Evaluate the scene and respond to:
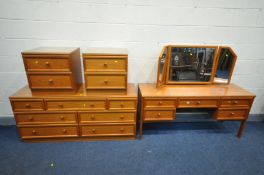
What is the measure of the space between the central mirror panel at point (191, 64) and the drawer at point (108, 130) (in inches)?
34.7

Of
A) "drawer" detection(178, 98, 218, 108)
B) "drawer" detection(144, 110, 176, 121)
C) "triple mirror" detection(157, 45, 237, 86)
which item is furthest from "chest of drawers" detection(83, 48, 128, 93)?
"drawer" detection(178, 98, 218, 108)

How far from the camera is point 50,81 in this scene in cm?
181

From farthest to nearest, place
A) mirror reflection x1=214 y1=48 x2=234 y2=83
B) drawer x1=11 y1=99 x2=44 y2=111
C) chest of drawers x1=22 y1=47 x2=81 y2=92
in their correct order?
mirror reflection x1=214 y1=48 x2=234 y2=83
drawer x1=11 y1=99 x2=44 y2=111
chest of drawers x1=22 y1=47 x2=81 y2=92

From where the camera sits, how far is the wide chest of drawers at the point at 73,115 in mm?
1855

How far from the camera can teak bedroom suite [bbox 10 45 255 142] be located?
1788 mm

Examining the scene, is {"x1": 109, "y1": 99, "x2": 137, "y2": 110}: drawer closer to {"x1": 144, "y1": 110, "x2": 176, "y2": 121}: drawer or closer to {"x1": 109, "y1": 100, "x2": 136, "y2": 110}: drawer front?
{"x1": 109, "y1": 100, "x2": 136, "y2": 110}: drawer front

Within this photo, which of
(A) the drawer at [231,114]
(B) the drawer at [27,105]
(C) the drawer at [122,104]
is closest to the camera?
(B) the drawer at [27,105]

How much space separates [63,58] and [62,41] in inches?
18.8

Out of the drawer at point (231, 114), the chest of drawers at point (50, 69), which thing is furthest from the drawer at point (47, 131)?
the drawer at point (231, 114)

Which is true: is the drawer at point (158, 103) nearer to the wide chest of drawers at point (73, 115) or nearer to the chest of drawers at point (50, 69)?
the wide chest of drawers at point (73, 115)

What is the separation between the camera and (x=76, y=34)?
2.06 m

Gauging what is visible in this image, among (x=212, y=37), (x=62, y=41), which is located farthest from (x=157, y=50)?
(x=62, y=41)

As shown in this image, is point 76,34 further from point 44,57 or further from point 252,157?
point 252,157

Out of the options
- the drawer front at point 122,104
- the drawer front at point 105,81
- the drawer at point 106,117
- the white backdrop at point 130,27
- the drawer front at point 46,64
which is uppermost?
the white backdrop at point 130,27
